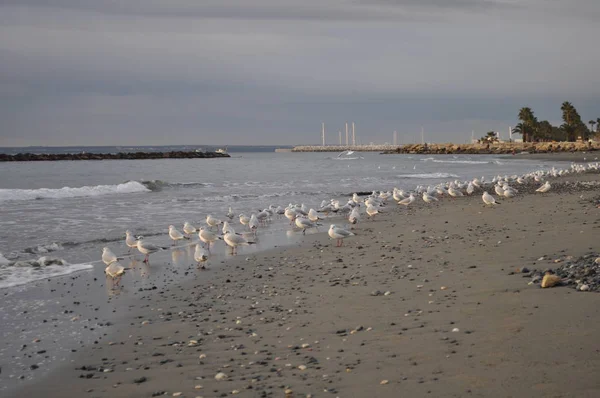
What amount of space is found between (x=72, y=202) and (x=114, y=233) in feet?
39.1

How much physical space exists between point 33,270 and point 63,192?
22.1 meters

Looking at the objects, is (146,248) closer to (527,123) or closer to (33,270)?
(33,270)

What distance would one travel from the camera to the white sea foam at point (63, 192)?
2953 cm

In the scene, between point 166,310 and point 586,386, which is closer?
point 586,386

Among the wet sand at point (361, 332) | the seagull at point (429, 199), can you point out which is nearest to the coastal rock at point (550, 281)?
the wet sand at point (361, 332)

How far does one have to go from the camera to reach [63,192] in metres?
31.3

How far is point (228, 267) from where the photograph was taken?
430 inches

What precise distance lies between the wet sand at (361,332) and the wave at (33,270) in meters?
2.30

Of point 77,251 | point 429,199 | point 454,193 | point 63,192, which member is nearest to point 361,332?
point 77,251

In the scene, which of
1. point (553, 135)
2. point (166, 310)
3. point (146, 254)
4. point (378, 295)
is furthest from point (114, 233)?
point (553, 135)

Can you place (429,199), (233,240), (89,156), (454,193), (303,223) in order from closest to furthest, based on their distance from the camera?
(233,240) → (303,223) → (429,199) → (454,193) → (89,156)

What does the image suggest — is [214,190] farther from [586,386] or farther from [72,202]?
[586,386]

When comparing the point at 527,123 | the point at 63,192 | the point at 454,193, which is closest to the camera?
the point at 454,193

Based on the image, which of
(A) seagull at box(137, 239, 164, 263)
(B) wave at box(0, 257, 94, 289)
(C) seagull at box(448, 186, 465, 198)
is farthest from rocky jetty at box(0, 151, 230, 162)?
(A) seagull at box(137, 239, 164, 263)
